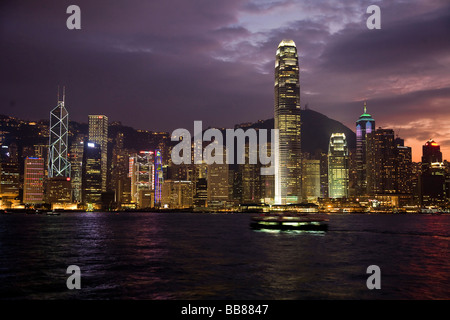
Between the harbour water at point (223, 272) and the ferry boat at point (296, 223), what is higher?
the harbour water at point (223, 272)

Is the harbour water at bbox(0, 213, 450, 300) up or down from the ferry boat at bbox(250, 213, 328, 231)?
up

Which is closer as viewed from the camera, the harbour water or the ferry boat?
the harbour water

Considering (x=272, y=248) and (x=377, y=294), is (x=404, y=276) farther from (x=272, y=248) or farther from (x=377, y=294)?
(x=272, y=248)

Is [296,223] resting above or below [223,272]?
below

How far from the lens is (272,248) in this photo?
62875 millimetres

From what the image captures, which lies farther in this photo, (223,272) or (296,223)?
(296,223)

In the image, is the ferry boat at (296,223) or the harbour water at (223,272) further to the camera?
the ferry boat at (296,223)
